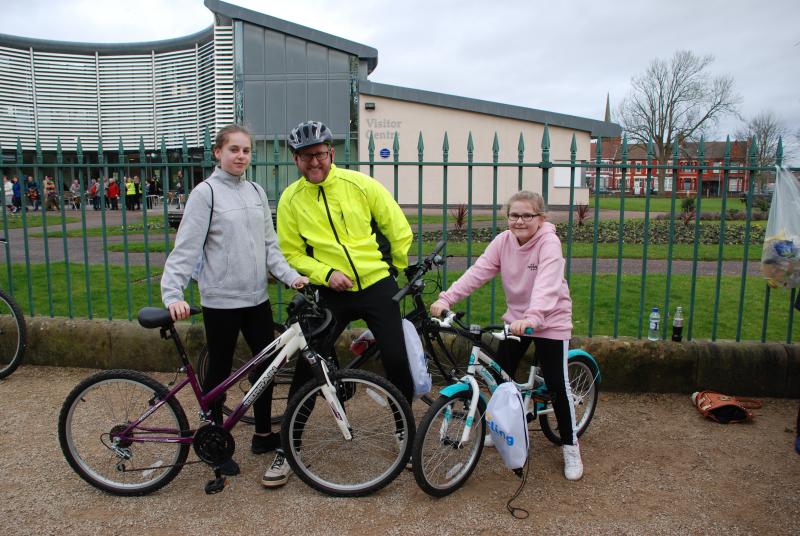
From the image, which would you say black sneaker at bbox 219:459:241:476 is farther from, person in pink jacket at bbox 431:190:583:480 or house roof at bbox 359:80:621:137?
house roof at bbox 359:80:621:137

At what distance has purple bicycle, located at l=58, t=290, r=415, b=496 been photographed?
3326 millimetres

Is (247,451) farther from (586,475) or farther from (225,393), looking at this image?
(586,475)

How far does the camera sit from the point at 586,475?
3.62 metres

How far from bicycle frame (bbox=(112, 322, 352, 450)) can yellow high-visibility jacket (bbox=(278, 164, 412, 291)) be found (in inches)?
16.1

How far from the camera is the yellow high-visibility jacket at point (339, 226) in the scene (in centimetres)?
356

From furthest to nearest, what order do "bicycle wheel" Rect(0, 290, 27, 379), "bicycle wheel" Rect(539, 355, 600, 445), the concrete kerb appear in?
"bicycle wheel" Rect(0, 290, 27, 379) < the concrete kerb < "bicycle wheel" Rect(539, 355, 600, 445)

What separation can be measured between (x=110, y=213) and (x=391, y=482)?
80.6ft

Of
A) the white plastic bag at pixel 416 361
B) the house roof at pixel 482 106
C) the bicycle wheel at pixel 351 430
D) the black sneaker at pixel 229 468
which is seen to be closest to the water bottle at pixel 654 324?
the white plastic bag at pixel 416 361

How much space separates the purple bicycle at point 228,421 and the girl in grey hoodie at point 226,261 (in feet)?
0.60

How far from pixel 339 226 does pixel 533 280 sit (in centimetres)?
114

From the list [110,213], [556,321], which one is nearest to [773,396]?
[556,321]

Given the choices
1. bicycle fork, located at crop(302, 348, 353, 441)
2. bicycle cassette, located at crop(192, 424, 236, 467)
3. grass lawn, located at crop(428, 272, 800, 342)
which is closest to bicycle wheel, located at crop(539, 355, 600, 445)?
grass lawn, located at crop(428, 272, 800, 342)

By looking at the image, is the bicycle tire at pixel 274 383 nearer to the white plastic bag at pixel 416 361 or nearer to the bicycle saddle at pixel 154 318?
the bicycle saddle at pixel 154 318

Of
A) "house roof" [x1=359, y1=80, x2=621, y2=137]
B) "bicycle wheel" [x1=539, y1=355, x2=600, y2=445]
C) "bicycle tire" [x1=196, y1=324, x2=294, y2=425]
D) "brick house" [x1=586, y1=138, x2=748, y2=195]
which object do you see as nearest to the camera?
"bicycle tire" [x1=196, y1=324, x2=294, y2=425]
